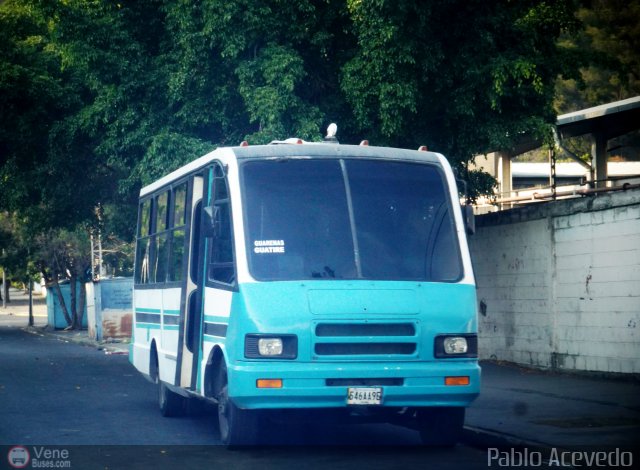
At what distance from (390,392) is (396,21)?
1065cm

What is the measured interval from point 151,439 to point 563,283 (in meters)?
8.44

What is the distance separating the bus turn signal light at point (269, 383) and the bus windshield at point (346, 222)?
98 cm

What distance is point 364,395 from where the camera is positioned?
33.8ft

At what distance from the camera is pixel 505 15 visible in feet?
69.2

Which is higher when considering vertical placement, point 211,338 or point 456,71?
point 456,71

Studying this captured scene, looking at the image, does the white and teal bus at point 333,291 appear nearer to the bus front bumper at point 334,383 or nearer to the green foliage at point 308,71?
the bus front bumper at point 334,383

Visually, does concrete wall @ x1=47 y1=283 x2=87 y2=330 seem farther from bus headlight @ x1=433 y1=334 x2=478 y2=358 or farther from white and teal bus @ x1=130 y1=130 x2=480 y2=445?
bus headlight @ x1=433 y1=334 x2=478 y2=358

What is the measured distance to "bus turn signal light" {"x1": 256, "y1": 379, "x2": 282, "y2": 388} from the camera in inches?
400

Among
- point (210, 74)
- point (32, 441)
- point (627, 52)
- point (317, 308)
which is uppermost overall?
point (627, 52)

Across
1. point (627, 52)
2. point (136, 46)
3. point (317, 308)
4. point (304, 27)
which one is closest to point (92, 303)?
point (136, 46)

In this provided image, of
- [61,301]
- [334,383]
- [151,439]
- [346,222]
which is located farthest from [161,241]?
[61,301]

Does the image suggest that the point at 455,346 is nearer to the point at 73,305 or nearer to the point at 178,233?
the point at 178,233

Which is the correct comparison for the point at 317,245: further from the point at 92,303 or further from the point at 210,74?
the point at 92,303

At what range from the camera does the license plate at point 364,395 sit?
405 inches
